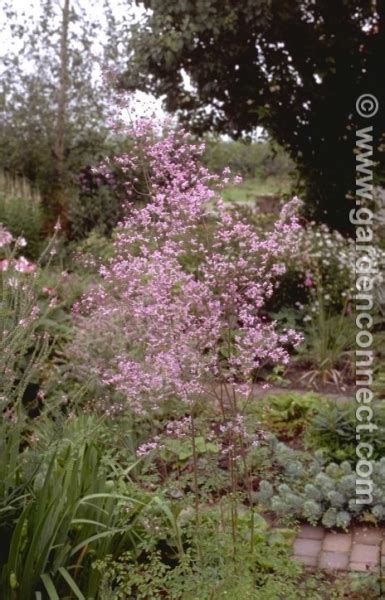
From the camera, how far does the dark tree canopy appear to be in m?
7.26

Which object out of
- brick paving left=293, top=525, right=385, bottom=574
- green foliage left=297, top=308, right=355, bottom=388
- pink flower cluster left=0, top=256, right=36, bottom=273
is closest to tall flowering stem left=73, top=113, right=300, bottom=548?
pink flower cluster left=0, top=256, right=36, bottom=273

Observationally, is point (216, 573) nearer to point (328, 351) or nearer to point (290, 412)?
point (290, 412)

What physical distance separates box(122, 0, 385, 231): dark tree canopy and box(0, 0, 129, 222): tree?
3.54 meters

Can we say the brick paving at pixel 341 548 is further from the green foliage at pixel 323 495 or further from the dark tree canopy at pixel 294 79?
the dark tree canopy at pixel 294 79

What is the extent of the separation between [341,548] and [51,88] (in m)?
9.49

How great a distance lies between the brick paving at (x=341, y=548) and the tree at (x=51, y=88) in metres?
8.35

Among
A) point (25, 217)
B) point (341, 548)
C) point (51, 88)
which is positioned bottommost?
point (341, 548)

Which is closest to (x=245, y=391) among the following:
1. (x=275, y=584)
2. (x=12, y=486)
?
(x=275, y=584)

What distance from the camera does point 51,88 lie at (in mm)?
11555

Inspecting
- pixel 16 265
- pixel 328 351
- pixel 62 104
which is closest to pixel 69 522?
pixel 16 265

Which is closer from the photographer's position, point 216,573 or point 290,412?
point 216,573

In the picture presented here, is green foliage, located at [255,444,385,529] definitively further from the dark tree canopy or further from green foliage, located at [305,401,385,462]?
the dark tree canopy

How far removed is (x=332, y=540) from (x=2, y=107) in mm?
9473

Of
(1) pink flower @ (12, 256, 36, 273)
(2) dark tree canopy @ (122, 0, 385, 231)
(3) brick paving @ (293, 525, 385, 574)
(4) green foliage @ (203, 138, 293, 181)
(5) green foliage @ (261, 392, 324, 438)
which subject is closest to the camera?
(3) brick paving @ (293, 525, 385, 574)
